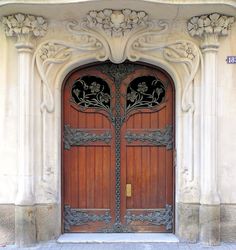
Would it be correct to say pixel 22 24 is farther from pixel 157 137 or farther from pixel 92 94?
pixel 157 137

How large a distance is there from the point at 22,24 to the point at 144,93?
217 centimetres

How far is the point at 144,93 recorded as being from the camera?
7035 mm

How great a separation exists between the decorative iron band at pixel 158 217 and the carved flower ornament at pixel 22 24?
3.25 m

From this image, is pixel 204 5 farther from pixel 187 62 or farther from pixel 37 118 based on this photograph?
pixel 37 118

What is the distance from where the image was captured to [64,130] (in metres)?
7.00

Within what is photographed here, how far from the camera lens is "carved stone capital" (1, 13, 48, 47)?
635 cm

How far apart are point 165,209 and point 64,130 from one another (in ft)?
6.81

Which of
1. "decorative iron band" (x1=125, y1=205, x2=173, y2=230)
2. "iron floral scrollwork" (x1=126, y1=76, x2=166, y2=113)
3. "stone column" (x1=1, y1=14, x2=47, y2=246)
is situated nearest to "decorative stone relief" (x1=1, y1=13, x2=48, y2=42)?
"stone column" (x1=1, y1=14, x2=47, y2=246)

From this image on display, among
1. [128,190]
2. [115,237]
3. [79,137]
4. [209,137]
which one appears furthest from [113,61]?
[115,237]

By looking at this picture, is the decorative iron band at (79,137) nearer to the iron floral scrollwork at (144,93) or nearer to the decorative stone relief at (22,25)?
the iron floral scrollwork at (144,93)

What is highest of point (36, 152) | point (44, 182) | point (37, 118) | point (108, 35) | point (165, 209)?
point (108, 35)

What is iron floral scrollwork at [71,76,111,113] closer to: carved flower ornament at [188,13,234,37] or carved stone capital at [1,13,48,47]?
carved stone capital at [1,13,48,47]

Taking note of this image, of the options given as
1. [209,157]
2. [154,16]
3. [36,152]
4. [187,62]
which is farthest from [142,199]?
[154,16]

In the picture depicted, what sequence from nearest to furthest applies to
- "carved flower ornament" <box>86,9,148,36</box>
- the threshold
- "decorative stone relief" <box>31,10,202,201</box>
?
"carved flower ornament" <box>86,9,148,36</box>
"decorative stone relief" <box>31,10,202,201</box>
the threshold
